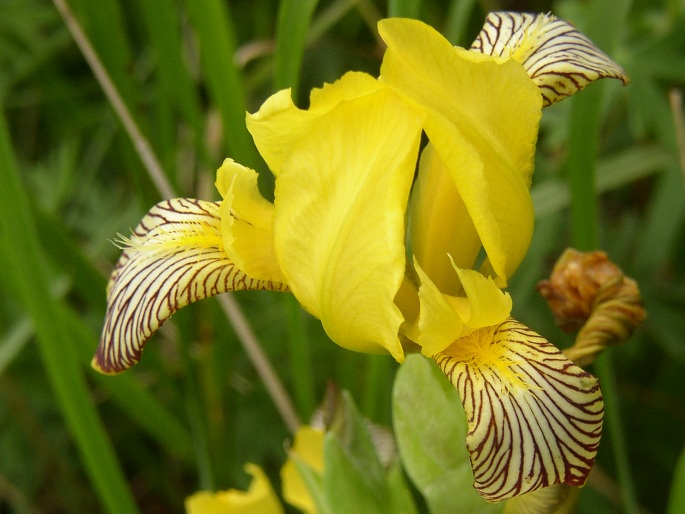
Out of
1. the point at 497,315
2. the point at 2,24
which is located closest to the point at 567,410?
the point at 497,315

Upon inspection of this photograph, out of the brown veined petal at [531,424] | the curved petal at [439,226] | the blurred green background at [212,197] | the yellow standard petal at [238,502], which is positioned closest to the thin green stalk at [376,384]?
the blurred green background at [212,197]

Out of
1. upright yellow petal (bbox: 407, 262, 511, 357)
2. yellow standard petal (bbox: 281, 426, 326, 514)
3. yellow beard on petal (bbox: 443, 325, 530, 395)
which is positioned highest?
upright yellow petal (bbox: 407, 262, 511, 357)

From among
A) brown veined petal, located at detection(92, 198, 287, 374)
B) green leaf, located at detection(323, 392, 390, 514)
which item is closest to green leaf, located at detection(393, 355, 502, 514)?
green leaf, located at detection(323, 392, 390, 514)

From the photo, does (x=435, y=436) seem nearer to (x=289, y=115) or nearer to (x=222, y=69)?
(x=289, y=115)

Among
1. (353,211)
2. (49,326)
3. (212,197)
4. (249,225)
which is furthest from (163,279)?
(212,197)

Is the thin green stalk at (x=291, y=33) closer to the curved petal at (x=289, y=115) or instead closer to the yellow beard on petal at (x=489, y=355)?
the curved petal at (x=289, y=115)

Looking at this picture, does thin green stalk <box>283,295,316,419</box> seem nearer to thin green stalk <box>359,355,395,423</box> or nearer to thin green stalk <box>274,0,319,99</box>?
thin green stalk <box>359,355,395,423</box>
